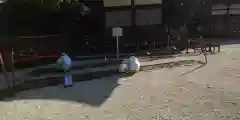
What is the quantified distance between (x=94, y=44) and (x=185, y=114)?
472 inches

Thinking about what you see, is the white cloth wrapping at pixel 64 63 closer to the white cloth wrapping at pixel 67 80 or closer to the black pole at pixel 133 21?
the white cloth wrapping at pixel 67 80

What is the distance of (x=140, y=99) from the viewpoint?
10273mm

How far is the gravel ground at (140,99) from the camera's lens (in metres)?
8.85

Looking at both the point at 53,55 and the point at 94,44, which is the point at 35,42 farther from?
the point at 94,44

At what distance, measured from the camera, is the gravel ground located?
8852 mm

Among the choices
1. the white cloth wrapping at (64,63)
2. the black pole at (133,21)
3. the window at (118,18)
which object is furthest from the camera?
the window at (118,18)

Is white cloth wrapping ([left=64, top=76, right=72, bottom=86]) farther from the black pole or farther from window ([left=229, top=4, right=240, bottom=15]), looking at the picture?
window ([left=229, top=4, right=240, bottom=15])

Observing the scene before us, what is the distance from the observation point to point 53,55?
653 inches

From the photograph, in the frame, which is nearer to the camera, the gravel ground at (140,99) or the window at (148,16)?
the gravel ground at (140,99)

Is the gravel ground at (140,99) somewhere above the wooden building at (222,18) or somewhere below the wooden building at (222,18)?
below

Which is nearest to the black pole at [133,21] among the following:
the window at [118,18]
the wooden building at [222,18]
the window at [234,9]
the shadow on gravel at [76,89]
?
the window at [118,18]

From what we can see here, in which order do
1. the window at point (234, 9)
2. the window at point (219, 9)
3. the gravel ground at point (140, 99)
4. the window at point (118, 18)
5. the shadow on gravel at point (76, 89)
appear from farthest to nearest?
the window at point (219, 9) < the window at point (234, 9) < the window at point (118, 18) < the shadow on gravel at point (76, 89) < the gravel ground at point (140, 99)

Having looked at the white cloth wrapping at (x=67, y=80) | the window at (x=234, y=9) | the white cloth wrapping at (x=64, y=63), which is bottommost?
the white cloth wrapping at (x=67, y=80)

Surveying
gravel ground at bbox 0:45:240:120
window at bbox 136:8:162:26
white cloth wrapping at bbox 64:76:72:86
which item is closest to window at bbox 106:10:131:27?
window at bbox 136:8:162:26
